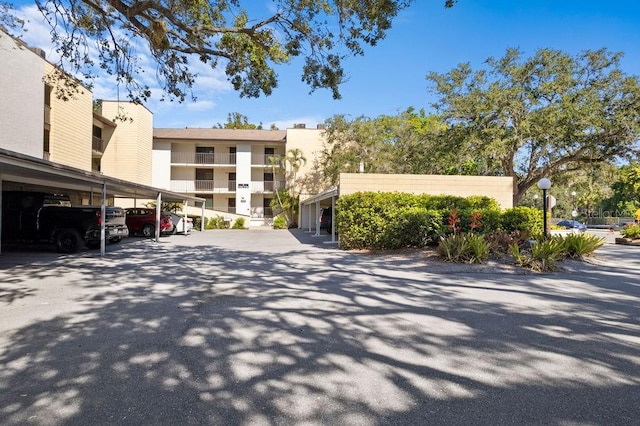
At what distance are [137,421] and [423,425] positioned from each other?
201 centimetres

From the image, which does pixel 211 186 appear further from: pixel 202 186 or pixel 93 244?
pixel 93 244

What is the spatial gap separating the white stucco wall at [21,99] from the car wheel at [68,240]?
7096 mm

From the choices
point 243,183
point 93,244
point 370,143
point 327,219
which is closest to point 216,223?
point 243,183

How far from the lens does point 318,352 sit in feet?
13.2

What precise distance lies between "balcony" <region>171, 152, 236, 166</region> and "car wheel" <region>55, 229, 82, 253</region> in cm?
2454

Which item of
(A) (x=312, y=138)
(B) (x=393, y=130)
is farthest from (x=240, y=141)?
(B) (x=393, y=130)

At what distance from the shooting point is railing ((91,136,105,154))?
2883cm

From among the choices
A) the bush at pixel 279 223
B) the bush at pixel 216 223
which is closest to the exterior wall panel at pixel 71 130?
the bush at pixel 216 223

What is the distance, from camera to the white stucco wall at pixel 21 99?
1714 cm

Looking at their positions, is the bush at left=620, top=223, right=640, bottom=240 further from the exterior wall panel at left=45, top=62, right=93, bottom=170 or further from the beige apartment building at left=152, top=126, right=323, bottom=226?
the exterior wall panel at left=45, top=62, right=93, bottom=170

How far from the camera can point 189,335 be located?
4574 millimetres

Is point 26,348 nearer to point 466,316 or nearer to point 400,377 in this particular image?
point 400,377

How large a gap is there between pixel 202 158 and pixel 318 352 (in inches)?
1421

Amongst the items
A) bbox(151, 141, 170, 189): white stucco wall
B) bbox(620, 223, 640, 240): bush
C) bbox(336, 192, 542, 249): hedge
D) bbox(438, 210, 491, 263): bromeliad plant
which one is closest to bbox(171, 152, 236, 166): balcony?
bbox(151, 141, 170, 189): white stucco wall
